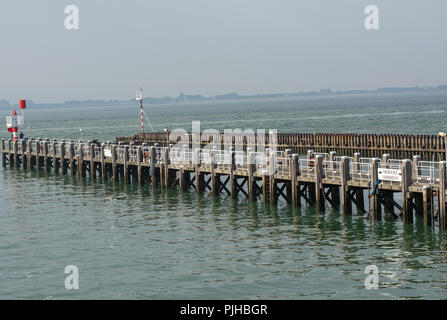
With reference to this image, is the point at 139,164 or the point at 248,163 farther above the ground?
the point at 248,163

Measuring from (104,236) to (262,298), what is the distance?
462 inches

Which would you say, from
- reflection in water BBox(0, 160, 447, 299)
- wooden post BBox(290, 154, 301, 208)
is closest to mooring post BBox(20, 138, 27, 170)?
reflection in water BBox(0, 160, 447, 299)

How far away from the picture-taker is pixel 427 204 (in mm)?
27359

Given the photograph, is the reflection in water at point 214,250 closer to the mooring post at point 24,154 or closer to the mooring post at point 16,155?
the mooring post at point 24,154

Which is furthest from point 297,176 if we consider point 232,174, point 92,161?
point 92,161

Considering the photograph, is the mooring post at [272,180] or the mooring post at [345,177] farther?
the mooring post at [272,180]

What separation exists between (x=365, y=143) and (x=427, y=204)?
105 feet

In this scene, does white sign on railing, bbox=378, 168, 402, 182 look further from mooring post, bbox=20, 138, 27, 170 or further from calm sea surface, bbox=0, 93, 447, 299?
mooring post, bbox=20, 138, 27, 170

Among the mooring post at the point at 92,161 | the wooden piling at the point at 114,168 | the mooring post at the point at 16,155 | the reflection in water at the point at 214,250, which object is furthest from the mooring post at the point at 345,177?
the mooring post at the point at 16,155

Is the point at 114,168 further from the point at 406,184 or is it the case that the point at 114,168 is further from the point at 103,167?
the point at 406,184

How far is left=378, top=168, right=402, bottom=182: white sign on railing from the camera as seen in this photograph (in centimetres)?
2848

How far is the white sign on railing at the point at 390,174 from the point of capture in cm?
2848

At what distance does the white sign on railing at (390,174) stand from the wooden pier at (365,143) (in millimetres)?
Result: 22190
